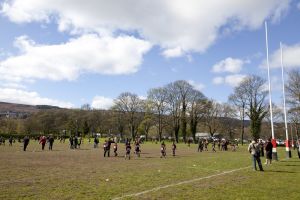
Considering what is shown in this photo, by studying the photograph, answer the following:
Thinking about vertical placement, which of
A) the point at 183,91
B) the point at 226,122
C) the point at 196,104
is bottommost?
the point at 226,122

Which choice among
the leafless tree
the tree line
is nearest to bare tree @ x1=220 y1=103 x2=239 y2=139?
the tree line

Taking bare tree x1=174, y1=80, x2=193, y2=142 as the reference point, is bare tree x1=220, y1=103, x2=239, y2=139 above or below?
below

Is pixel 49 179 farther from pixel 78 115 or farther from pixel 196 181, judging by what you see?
pixel 78 115

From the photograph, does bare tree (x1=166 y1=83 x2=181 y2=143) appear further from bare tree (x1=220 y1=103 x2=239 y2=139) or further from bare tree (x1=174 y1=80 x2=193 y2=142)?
bare tree (x1=220 y1=103 x2=239 y2=139)

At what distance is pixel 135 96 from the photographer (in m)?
97.6

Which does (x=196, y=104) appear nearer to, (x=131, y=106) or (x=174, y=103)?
(x=174, y=103)

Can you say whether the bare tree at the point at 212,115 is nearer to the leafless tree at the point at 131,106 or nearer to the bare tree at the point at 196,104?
the bare tree at the point at 196,104

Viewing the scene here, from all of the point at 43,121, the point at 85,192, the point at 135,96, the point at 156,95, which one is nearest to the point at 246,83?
the point at 156,95

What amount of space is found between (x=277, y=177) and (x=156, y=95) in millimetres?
71141

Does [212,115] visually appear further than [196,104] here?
Yes

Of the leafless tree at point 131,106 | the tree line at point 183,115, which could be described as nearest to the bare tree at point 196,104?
the tree line at point 183,115

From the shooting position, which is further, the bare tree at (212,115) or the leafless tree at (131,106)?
the leafless tree at (131,106)

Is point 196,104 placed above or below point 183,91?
below

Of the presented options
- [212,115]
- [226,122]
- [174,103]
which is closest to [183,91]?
[174,103]
